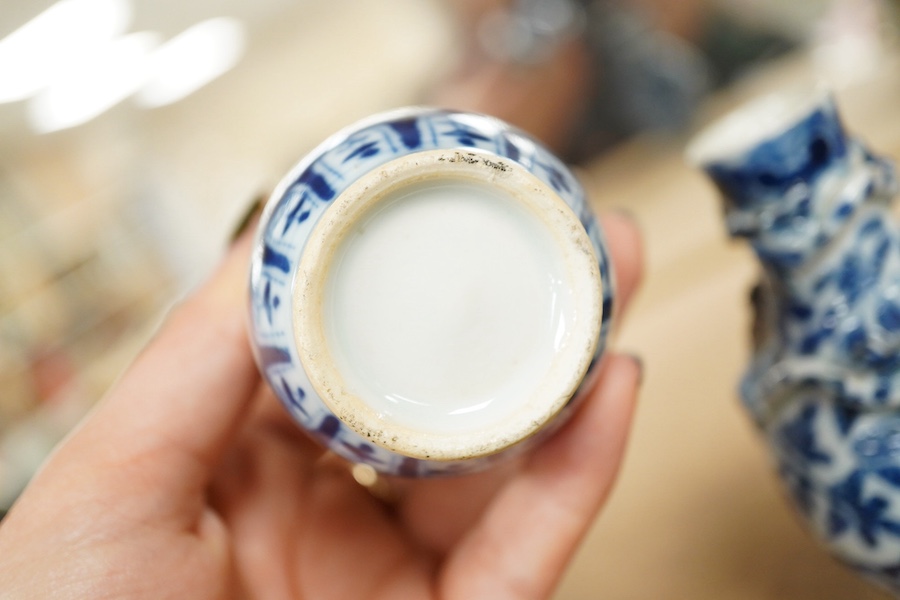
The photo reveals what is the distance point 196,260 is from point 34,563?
215 cm

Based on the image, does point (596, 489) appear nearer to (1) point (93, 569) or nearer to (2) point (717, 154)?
(2) point (717, 154)

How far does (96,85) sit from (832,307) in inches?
85.1

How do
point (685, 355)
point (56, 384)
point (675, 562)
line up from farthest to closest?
point (56, 384) < point (685, 355) < point (675, 562)

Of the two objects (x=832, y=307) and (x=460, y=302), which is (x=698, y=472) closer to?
(x=832, y=307)

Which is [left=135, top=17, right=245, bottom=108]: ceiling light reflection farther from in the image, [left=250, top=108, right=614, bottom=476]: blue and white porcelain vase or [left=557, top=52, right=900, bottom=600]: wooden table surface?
[left=250, top=108, right=614, bottom=476]: blue and white porcelain vase

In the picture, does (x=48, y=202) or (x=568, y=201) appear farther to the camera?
(x=48, y=202)

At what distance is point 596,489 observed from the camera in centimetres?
72

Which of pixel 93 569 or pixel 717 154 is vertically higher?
pixel 717 154

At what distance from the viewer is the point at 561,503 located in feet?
2.35

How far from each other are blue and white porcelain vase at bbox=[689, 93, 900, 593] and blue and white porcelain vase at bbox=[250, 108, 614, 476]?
10.0 inches

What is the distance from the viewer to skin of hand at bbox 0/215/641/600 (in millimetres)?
590

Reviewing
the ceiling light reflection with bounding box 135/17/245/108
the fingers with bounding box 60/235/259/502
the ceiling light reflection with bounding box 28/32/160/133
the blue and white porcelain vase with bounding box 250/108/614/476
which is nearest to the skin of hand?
the fingers with bounding box 60/235/259/502

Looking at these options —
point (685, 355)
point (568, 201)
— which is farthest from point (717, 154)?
point (685, 355)

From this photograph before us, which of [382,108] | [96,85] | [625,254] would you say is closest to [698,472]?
[625,254]
